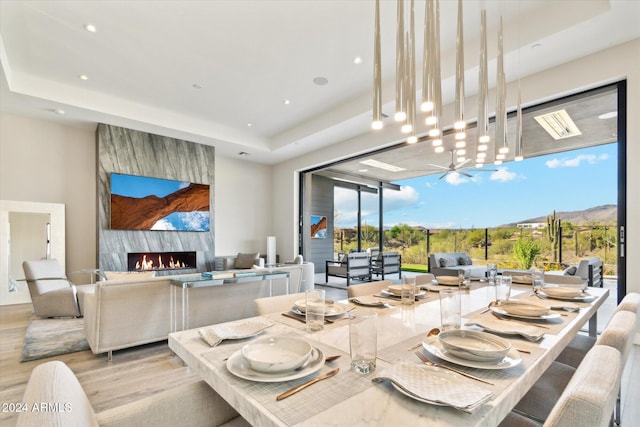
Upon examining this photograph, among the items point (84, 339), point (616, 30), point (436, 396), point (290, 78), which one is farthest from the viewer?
point (290, 78)

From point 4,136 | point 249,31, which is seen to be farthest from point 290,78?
point 4,136

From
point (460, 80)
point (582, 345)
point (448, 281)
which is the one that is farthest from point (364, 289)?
point (460, 80)

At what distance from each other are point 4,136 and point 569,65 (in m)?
8.01

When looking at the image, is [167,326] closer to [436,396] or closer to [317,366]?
[317,366]

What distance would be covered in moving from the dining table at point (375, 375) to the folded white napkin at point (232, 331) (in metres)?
0.02

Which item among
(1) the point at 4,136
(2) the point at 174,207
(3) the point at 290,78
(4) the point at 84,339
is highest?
(3) the point at 290,78

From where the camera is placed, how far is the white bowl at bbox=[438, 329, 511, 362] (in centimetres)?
90

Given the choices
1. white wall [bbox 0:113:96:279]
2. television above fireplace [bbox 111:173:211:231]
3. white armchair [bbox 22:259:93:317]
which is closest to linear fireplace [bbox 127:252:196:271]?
television above fireplace [bbox 111:173:211:231]

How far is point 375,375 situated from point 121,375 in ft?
7.94

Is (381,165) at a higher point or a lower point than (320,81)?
lower

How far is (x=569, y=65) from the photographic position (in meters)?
3.41

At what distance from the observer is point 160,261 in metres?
5.95

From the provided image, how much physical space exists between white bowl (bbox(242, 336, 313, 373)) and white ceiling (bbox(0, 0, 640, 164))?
2.35 meters

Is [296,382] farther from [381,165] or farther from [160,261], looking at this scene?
[381,165]
